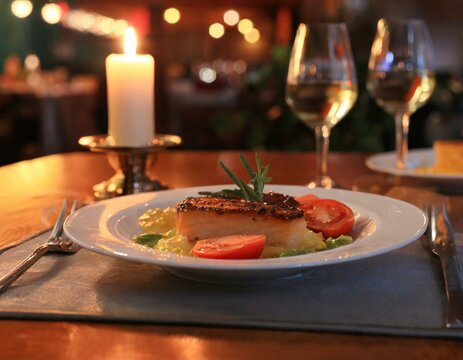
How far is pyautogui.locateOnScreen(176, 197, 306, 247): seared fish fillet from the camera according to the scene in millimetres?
725

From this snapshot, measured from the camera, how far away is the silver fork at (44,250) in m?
0.71

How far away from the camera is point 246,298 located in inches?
26.3

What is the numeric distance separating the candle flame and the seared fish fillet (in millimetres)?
696

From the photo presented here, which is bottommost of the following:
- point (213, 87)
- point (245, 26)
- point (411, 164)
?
point (213, 87)

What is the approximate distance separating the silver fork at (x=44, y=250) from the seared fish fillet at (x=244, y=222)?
0.17 m

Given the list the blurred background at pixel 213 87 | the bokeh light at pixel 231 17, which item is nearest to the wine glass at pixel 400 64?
the blurred background at pixel 213 87

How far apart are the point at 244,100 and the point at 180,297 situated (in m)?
4.72

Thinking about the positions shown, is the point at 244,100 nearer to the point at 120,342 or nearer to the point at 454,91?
the point at 454,91

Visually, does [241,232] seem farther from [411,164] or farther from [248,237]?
[411,164]

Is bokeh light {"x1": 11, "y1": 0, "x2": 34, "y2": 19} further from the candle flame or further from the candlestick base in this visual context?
the candlestick base

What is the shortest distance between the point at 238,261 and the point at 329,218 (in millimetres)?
235

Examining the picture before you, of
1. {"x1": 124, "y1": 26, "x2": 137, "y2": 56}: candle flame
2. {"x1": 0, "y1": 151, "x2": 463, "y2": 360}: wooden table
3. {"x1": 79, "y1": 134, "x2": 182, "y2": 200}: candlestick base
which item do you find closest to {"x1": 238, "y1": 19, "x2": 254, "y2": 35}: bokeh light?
{"x1": 124, "y1": 26, "x2": 137, "y2": 56}: candle flame

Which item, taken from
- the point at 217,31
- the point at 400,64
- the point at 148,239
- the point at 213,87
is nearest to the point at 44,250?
the point at 148,239

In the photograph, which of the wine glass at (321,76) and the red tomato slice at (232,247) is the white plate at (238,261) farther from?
the wine glass at (321,76)
